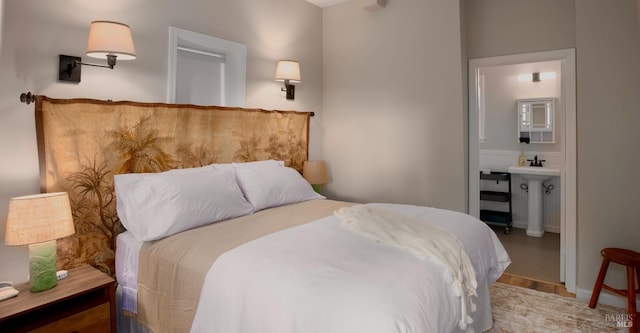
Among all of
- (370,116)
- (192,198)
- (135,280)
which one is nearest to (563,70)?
(370,116)

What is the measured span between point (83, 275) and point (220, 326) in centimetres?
98

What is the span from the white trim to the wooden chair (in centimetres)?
318

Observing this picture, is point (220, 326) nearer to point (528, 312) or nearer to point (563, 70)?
point (528, 312)

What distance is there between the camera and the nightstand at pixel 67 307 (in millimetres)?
1616

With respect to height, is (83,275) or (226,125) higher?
(226,125)

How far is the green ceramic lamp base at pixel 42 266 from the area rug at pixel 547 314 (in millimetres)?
2703

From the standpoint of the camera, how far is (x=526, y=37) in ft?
10.6

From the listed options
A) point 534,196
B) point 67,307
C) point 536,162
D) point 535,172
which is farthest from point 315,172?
point 536,162

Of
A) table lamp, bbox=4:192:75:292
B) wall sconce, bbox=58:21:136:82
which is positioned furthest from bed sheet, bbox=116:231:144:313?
wall sconce, bbox=58:21:136:82

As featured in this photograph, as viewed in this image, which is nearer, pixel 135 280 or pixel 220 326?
pixel 220 326

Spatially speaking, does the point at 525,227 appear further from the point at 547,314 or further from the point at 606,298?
the point at 547,314

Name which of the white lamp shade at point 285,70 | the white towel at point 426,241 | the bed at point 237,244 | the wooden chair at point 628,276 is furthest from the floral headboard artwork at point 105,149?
the wooden chair at point 628,276

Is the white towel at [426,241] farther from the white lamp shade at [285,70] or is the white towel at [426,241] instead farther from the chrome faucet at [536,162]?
the chrome faucet at [536,162]

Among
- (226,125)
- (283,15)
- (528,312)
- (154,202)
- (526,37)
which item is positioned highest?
(283,15)
